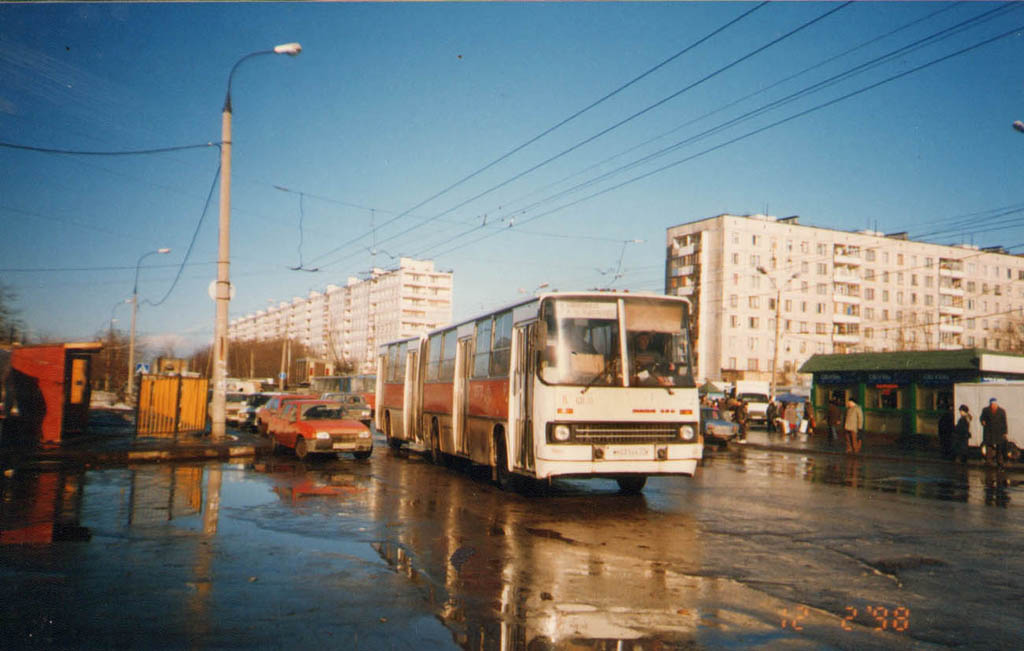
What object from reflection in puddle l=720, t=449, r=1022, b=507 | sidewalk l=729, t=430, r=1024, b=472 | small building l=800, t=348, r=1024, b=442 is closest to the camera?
reflection in puddle l=720, t=449, r=1022, b=507

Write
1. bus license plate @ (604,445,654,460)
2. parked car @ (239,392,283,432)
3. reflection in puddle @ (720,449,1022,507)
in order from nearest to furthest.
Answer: bus license plate @ (604,445,654,460) < reflection in puddle @ (720,449,1022,507) < parked car @ (239,392,283,432)

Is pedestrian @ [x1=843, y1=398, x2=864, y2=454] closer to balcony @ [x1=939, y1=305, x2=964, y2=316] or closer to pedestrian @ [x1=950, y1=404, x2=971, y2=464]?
pedestrian @ [x1=950, y1=404, x2=971, y2=464]

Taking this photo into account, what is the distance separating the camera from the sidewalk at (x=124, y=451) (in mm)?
17453

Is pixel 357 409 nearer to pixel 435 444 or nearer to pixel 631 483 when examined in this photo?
pixel 435 444

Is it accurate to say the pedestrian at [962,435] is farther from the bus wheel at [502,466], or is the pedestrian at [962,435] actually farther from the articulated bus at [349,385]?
the articulated bus at [349,385]

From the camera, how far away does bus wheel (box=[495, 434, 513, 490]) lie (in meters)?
13.9

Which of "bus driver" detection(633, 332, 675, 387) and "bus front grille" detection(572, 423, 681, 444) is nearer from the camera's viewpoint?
"bus front grille" detection(572, 423, 681, 444)

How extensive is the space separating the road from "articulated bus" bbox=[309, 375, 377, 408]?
4054 cm

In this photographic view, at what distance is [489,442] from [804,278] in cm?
7870

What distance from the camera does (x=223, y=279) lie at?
2234 cm

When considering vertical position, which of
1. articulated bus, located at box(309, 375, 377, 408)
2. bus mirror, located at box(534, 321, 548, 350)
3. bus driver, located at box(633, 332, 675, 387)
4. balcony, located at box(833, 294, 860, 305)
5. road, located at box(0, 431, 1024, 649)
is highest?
balcony, located at box(833, 294, 860, 305)

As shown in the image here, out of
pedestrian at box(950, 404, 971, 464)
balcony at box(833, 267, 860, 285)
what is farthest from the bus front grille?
balcony at box(833, 267, 860, 285)

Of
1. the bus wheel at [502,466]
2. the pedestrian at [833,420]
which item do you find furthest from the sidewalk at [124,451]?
the pedestrian at [833,420]

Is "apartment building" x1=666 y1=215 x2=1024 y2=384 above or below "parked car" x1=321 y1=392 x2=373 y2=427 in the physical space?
above
